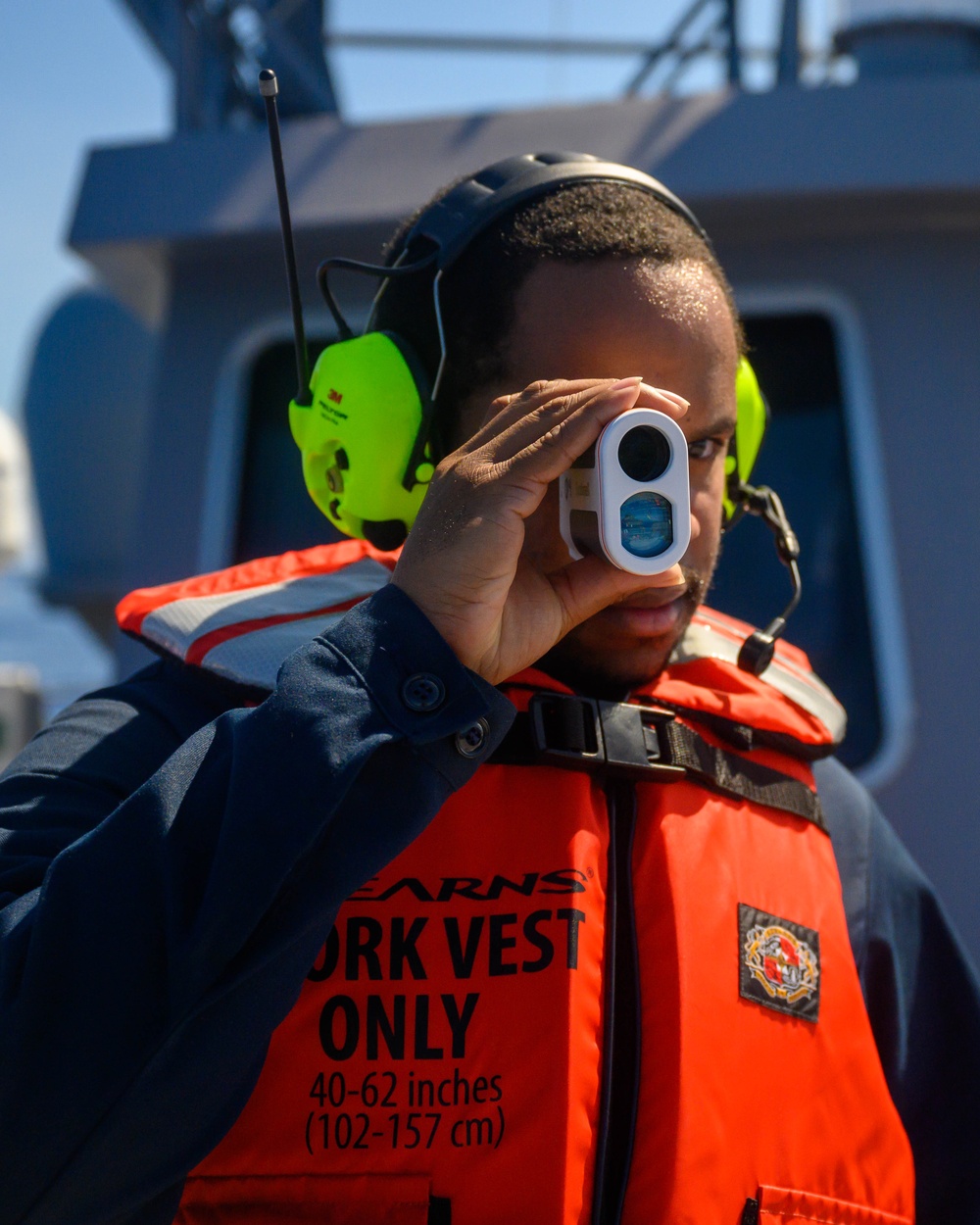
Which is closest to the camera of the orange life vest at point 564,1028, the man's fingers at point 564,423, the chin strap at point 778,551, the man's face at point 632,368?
the man's fingers at point 564,423

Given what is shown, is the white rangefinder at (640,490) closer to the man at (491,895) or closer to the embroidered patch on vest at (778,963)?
the man at (491,895)

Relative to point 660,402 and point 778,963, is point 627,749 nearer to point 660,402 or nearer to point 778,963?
point 778,963

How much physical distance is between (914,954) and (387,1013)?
689 mm

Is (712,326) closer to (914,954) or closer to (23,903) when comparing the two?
(914,954)

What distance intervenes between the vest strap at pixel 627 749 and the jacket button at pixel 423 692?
0.29 m

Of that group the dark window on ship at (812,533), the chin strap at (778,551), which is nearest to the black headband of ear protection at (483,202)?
the chin strap at (778,551)

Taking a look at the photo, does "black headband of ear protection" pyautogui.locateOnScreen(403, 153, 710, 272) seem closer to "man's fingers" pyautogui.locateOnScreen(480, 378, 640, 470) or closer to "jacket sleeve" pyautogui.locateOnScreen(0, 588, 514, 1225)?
"man's fingers" pyautogui.locateOnScreen(480, 378, 640, 470)

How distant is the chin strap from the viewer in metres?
1.59

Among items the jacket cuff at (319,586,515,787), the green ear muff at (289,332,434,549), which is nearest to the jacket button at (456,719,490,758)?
the jacket cuff at (319,586,515,787)

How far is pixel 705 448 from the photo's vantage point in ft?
4.58

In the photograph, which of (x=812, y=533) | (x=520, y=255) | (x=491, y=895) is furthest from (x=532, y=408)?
(x=812, y=533)

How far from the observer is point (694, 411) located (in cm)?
136

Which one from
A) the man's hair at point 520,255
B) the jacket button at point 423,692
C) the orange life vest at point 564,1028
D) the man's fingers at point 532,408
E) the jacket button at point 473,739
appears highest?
the man's hair at point 520,255

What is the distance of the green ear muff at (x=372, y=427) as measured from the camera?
1404mm
